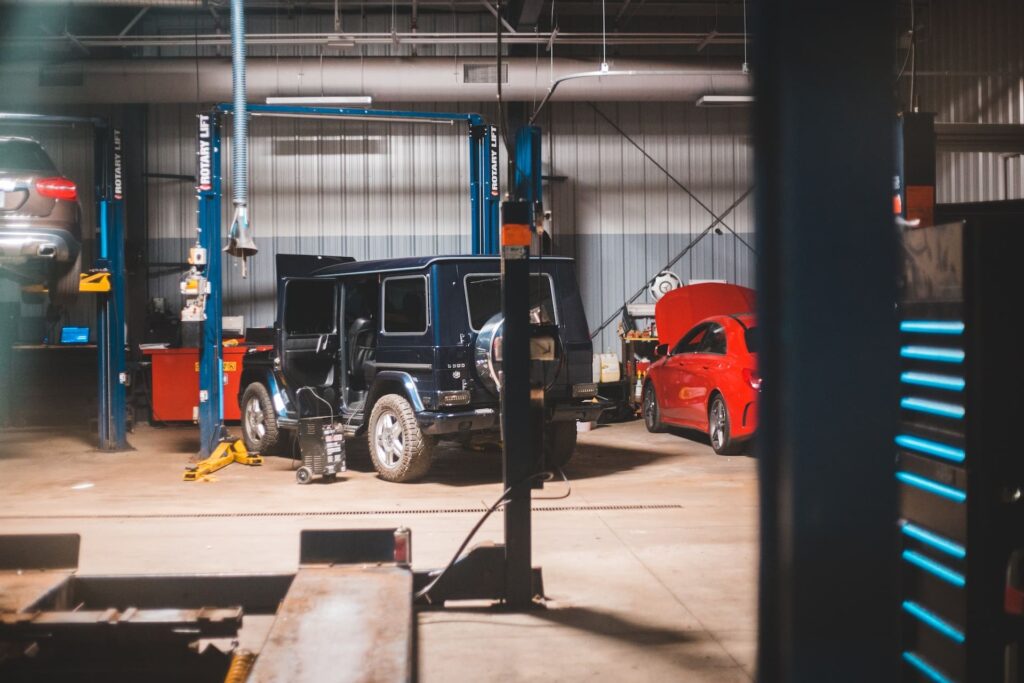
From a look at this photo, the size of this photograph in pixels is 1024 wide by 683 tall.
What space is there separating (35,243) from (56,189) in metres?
0.67

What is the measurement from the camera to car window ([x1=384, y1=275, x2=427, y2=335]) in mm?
8078

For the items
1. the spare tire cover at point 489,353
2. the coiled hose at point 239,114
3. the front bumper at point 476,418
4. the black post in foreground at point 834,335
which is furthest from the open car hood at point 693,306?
the black post in foreground at point 834,335

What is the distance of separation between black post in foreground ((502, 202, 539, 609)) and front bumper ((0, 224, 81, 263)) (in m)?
7.27

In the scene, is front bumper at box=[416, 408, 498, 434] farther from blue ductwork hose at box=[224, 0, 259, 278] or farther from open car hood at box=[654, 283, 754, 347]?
open car hood at box=[654, 283, 754, 347]

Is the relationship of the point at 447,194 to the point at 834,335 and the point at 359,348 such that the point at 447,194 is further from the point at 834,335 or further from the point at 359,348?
the point at 834,335

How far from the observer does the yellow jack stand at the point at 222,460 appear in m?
8.91

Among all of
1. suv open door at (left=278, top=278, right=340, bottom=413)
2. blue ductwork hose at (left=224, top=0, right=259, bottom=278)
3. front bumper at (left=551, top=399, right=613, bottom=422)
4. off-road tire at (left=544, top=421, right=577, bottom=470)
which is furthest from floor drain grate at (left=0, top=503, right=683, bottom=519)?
blue ductwork hose at (left=224, top=0, right=259, bottom=278)

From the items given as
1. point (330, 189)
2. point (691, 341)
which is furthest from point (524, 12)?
point (691, 341)

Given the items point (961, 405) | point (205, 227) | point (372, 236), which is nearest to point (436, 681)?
point (961, 405)

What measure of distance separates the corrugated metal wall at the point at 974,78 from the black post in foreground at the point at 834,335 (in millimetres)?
12217

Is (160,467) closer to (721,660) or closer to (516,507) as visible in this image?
(516,507)

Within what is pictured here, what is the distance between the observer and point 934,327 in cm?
215

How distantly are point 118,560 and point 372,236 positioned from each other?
431 inches

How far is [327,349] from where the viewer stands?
9406mm
